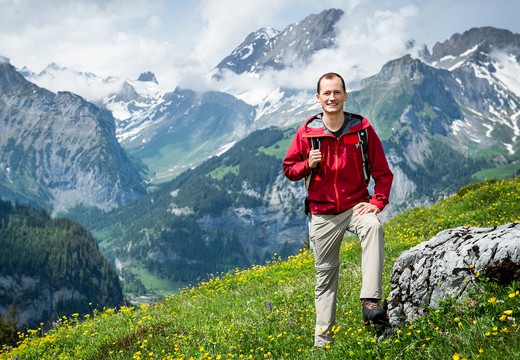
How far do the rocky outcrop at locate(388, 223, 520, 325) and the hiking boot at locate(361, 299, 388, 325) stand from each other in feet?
1.05

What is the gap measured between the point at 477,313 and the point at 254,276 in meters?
10.1

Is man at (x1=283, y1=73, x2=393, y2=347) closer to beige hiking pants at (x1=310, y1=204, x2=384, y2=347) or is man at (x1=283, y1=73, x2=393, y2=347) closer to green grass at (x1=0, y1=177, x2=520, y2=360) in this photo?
beige hiking pants at (x1=310, y1=204, x2=384, y2=347)

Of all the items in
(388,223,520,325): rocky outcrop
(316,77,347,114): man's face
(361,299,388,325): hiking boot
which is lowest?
(361,299,388,325): hiking boot

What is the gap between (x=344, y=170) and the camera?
7.54 metres

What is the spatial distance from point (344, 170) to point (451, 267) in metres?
2.07

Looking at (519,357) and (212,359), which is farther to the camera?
(212,359)

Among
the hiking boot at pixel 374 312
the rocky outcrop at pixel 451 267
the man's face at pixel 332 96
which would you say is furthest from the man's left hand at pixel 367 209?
the man's face at pixel 332 96

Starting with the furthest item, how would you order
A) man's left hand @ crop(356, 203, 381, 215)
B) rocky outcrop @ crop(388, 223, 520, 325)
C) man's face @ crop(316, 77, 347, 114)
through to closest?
1. man's face @ crop(316, 77, 347, 114)
2. man's left hand @ crop(356, 203, 381, 215)
3. rocky outcrop @ crop(388, 223, 520, 325)

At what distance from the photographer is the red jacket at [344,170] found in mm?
7566

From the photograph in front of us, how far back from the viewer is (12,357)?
11.9m

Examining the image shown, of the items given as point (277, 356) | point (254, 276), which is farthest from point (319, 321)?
point (254, 276)

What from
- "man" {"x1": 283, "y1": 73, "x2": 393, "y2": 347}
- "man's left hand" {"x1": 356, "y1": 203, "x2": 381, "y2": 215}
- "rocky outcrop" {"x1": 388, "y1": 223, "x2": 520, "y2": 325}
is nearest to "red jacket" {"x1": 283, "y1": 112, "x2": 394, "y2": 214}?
"man" {"x1": 283, "y1": 73, "x2": 393, "y2": 347}

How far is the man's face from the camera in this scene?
7535 millimetres

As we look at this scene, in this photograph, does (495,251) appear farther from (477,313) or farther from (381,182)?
(381,182)
